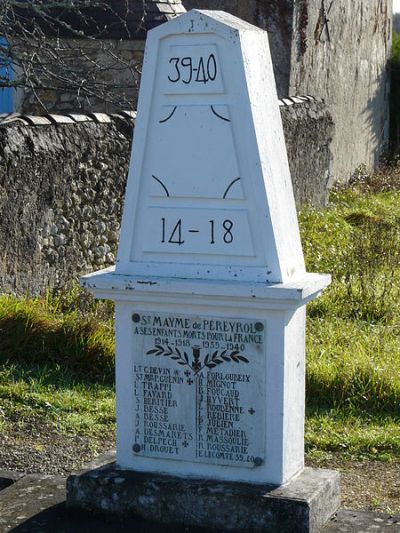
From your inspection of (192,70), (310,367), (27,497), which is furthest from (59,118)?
(27,497)

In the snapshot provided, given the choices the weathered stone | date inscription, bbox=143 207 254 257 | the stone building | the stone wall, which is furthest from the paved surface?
the stone building

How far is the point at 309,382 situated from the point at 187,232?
2275mm

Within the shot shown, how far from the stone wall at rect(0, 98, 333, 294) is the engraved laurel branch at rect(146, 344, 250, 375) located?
2.94 meters

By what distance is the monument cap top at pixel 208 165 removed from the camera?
4.15 meters

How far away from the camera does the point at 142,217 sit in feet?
14.2

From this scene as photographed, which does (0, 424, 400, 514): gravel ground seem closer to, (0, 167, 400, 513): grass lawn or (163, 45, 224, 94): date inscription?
(0, 167, 400, 513): grass lawn

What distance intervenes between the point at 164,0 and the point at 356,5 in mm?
5047

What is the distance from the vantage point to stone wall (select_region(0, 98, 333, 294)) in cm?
724

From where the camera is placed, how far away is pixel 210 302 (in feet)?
13.9

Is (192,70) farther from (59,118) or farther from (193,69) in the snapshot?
(59,118)

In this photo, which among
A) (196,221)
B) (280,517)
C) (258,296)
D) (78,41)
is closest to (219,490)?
(280,517)

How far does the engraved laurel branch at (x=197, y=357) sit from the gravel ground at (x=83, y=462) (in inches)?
38.1

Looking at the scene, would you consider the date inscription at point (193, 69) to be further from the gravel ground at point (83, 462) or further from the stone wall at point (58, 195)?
the stone wall at point (58, 195)

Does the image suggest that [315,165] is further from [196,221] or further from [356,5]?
[196,221]
